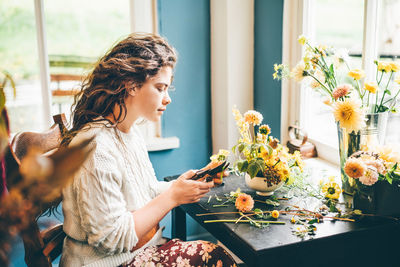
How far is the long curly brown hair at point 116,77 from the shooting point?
1418 mm

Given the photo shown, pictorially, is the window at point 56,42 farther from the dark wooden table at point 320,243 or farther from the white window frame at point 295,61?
the dark wooden table at point 320,243

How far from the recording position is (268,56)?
2.31 metres

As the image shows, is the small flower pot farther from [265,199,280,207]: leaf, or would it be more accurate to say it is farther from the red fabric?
the red fabric

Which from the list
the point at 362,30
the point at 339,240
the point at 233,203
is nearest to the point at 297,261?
the point at 339,240

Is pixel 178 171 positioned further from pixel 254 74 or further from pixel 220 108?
pixel 254 74

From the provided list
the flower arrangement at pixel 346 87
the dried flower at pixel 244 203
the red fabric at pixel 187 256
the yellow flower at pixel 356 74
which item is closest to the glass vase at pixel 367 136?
the flower arrangement at pixel 346 87

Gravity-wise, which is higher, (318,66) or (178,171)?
(318,66)

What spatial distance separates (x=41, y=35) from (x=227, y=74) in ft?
3.48

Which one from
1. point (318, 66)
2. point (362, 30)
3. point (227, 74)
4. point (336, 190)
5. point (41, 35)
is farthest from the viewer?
point (227, 74)

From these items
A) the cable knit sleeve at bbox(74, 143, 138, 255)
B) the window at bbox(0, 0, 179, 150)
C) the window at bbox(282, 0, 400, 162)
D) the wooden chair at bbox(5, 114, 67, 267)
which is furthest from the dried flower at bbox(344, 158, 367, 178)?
the window at bbox(0, 0, 179, 150)

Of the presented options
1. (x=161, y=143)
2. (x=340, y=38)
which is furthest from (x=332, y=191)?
(x=161, y=143)

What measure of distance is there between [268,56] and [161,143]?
0.81 meters

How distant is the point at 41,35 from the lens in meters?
2.15

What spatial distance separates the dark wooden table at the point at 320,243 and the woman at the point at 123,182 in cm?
16
